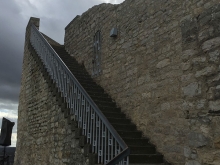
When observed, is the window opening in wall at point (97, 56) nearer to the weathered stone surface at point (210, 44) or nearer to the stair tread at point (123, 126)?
the stair tread at point (123, 126)

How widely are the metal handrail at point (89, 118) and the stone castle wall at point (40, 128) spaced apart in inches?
14.8

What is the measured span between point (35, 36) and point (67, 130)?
5.41m

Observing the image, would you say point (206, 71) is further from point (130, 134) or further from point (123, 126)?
point (123, 126)

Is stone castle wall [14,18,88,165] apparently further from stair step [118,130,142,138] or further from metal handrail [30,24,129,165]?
stair step [118,130,142,138]

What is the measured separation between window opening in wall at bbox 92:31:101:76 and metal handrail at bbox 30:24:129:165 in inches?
55.3

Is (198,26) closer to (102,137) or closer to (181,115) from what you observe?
(181,115)

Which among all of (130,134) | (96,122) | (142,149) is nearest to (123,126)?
(130,134)

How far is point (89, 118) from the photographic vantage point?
15.9 feet

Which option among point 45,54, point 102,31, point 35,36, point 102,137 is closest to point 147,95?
point 102,137

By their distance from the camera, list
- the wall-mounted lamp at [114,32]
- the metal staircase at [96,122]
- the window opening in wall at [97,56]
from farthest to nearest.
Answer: the window opening in wall at [97,56]
the wall-mounted lamp at [114,32]
the metal staircase at [96,122]

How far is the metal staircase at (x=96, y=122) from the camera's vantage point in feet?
13.7

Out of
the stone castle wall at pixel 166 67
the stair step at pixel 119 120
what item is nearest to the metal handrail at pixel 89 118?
the stair step at pixel 119 120

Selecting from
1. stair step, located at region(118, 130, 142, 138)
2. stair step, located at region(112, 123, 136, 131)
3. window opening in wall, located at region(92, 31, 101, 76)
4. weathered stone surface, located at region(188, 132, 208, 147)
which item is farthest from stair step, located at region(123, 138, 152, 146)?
window opening in wall, located at region(92, 31, 101, 76)

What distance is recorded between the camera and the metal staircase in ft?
13.7
